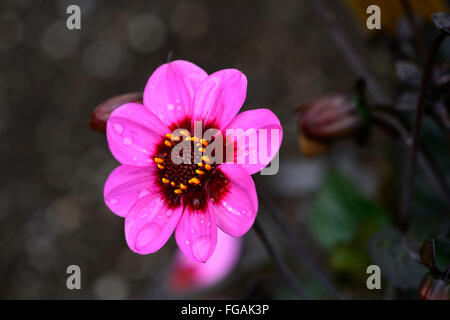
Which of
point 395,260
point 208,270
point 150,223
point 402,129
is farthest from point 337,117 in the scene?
point 208,270

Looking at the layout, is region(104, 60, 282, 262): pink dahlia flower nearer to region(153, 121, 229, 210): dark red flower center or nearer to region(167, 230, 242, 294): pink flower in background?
region(153, 121, 229, 210): dark red flower center

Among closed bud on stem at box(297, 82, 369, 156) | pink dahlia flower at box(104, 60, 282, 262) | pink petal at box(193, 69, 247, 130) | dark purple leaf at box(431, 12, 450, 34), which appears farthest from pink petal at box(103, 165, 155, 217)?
dark purple leaf at box(431, 12, 450, 34)

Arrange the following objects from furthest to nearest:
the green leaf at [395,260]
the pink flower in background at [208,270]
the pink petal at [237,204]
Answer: the pink flower in background at [208,270], the green leaf at [395,260], the pink petal at [237,204]

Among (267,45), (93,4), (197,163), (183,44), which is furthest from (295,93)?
(197,163)

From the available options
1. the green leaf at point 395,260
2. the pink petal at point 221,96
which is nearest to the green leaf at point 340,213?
the green leaf at point 395,260

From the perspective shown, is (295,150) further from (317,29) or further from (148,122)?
(148,122)

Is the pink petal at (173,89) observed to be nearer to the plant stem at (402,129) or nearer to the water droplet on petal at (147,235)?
the water droplet on petal at (147,235)
